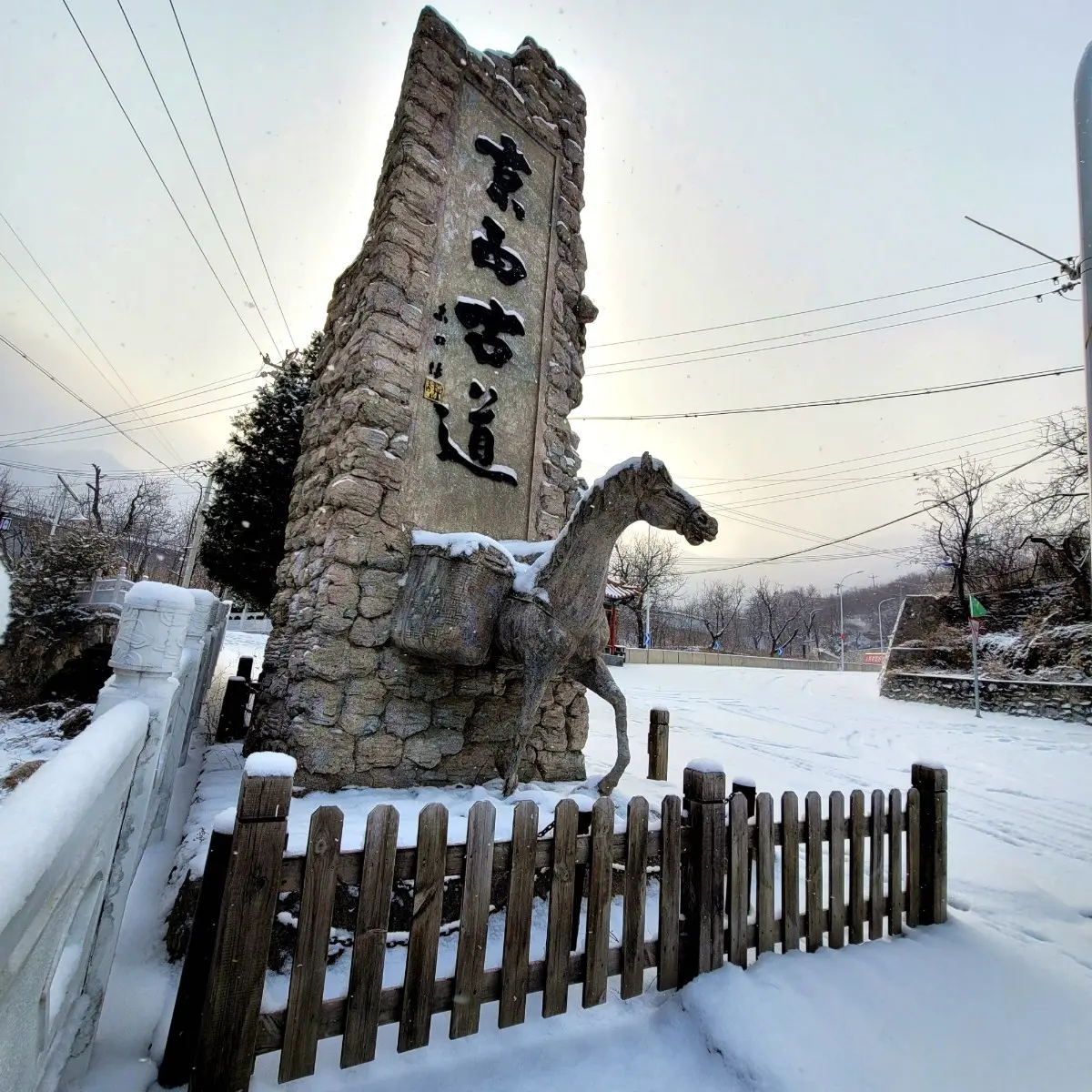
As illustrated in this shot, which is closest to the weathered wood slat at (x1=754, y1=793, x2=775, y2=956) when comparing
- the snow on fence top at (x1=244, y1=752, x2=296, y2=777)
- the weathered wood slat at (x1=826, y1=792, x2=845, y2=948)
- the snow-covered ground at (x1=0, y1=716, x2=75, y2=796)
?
the weathered wood slat at (x1=826, y1=792, x2=845, y2=948)

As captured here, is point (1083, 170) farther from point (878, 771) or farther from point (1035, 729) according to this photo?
point (1035, 729)

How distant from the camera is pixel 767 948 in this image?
237 centimetres

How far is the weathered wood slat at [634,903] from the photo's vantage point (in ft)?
6.89

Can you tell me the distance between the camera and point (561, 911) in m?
1.96

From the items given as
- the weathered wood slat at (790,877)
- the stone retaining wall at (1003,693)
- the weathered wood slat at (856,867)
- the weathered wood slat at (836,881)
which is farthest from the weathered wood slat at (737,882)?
the stone retaining wall at (1003,693)

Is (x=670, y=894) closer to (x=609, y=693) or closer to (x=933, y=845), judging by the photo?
(x=609, y=693)

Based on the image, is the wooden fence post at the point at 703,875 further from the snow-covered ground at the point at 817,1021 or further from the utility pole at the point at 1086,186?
the utility pole at the point at 1086,186

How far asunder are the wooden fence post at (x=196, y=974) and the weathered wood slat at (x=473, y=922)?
71cm

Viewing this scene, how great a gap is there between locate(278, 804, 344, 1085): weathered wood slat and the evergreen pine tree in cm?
519

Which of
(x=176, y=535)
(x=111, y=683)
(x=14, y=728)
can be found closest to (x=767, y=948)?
(x=111, y=683)

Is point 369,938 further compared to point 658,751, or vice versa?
point 658,751

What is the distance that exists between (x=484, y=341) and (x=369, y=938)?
393 cm

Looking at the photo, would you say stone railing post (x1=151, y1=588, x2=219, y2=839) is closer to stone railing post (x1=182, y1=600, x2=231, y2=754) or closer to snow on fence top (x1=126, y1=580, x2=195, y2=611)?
snow on fence top (x1=126, y1=580, x2=195, y2=611)

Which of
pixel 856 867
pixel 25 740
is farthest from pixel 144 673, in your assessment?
pixel 25 740
